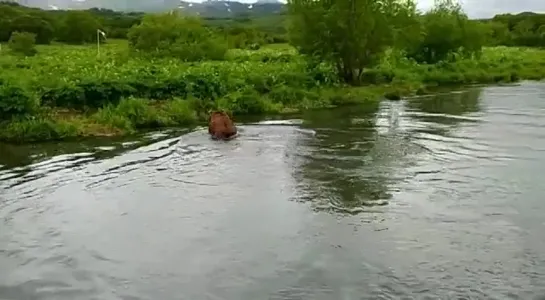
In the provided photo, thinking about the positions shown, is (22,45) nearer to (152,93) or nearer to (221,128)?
(152,93)

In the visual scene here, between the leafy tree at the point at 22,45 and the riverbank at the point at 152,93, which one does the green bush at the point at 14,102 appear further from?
the leafy tree at the point at 22,45

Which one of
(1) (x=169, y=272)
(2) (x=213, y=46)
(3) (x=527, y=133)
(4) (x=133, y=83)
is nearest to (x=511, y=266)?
(1) (x=169, y=272)

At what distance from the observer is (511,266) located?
36.2ft

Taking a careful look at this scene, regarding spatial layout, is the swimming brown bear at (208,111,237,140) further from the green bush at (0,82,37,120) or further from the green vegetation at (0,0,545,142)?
the green bush at (0,82,37,120)

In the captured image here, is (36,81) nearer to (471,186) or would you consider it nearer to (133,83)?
(133,83)

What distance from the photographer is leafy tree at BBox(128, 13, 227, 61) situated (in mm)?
46500

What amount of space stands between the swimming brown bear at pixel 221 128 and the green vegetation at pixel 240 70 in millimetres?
3161

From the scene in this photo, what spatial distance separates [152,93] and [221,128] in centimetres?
603

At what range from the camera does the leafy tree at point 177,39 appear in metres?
46.5

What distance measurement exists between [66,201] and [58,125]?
320 inches

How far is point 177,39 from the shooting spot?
48.1 meters

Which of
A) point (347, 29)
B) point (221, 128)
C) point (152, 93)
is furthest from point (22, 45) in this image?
point (221, 128)

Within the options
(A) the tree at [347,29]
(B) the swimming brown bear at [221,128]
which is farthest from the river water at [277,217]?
(A) the tree at [347,29]

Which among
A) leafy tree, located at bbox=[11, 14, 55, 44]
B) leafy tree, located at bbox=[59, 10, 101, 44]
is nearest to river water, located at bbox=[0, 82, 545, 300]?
leafy tree, located at bbox=[11, 14, 55, 44]
